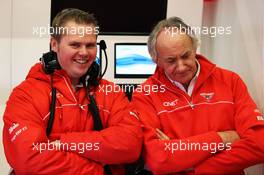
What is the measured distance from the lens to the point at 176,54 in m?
1.88

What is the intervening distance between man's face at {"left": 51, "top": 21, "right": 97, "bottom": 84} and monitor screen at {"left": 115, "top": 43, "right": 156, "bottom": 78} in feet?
3.41

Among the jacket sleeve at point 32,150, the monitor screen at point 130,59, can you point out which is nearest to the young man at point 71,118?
the jacket sleeve at point 32,150

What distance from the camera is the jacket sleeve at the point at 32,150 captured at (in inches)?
66.1

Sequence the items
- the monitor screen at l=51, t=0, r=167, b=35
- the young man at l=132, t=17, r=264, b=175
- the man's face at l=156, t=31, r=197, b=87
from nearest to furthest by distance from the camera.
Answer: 1. the young man at l=132, t=17, r=264, b=175
2. the man's face at l=156, t=31, r=197, b=87
3. the monitor screen at l=51, t=0, r=167, b=35

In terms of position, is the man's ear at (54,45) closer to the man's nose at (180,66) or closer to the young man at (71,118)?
the young man at (71,118)

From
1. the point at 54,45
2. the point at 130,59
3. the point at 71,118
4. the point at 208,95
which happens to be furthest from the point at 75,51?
the point at 130,59

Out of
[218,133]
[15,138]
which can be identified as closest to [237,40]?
[218,133]

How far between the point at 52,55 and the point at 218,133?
84 cm

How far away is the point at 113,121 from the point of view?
1.91 metres

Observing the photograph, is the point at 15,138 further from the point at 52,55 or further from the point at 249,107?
the point at 249,107

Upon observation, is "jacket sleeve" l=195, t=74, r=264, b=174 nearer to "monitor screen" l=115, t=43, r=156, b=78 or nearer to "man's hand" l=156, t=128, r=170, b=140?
"man's hand" l=156, t=128, r=170, b=140

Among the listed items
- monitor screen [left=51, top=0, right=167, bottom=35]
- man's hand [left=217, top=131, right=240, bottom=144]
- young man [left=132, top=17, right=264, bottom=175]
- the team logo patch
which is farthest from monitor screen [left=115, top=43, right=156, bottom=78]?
man's hand [left=217, top=131, right=240, bottom=144]

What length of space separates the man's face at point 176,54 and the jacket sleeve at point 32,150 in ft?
1.83

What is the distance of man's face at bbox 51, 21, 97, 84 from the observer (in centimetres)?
186
